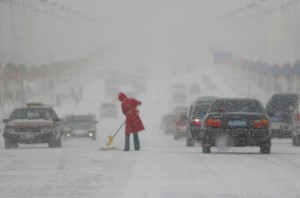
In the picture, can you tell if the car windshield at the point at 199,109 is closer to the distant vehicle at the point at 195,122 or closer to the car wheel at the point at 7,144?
the distant vehicle at the point at 195,122

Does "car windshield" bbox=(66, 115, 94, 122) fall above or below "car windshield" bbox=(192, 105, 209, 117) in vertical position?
below

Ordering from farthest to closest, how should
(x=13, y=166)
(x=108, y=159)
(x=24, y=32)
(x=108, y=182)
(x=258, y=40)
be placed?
(x=258, y=40)
(x=24, y=32)
(x=108, y=159)
(x=13, y=166)
(x=108, y=182)

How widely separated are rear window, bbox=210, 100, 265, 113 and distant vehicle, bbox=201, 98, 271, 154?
625 mm

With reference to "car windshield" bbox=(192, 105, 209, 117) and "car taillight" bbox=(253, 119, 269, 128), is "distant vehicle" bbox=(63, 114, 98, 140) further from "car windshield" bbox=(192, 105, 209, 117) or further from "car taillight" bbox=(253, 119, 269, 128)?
"car taillight" bbox=(253, 119, 269, 128)

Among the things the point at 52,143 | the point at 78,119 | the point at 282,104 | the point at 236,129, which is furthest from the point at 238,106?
the point at 78,119

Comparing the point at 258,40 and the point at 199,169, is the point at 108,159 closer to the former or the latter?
the point at 199,169

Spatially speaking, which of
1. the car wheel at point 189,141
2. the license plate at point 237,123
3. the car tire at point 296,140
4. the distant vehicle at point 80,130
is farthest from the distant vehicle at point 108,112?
the license plate at point 237,123

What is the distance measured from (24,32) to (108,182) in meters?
125

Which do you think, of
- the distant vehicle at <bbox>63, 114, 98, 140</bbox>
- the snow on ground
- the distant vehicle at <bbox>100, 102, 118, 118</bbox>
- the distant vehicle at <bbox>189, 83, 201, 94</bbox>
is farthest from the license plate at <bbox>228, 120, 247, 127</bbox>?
the distant vehicle at <bbox>189, 83, 201, 94</bbox>

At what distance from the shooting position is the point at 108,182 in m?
17.7

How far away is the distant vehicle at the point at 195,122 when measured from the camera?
35375 mm

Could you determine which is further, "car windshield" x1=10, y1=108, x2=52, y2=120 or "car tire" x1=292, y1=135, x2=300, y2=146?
"car tire" x1=292, y1=135, x2=300, y2=146

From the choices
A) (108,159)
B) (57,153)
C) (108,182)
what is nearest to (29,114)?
(57,153)

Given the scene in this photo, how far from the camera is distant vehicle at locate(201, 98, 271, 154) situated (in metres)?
27.1
